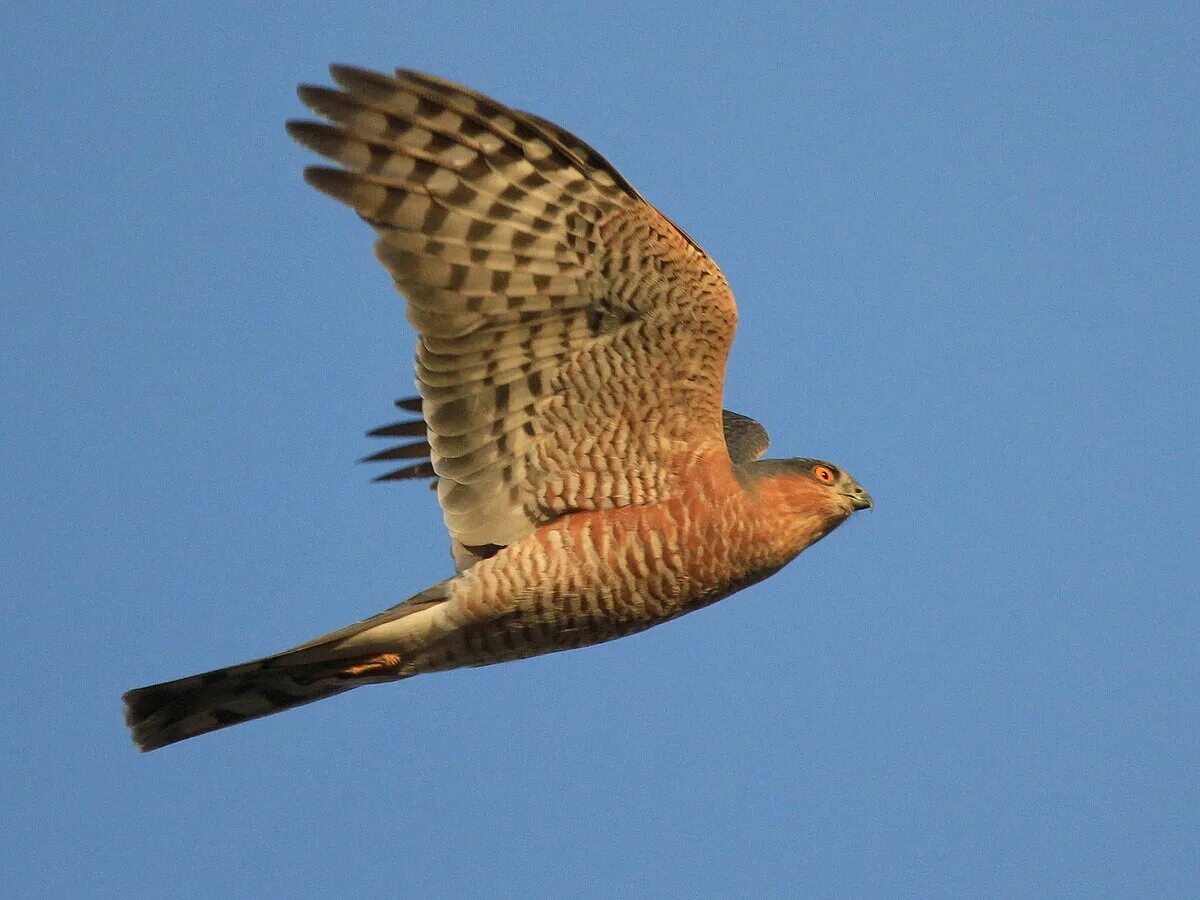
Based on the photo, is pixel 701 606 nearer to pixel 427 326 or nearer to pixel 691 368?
pixel 691 368

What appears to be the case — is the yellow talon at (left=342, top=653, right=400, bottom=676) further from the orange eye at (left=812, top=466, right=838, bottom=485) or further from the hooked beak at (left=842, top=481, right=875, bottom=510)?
the hooked beak at (left=842, top=481, right=875, bottom=510)

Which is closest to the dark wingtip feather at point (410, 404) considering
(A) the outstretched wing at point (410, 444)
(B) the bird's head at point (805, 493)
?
(A) the outstretched wing at point (410, 444)

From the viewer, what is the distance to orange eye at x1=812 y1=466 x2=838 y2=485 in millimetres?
8531

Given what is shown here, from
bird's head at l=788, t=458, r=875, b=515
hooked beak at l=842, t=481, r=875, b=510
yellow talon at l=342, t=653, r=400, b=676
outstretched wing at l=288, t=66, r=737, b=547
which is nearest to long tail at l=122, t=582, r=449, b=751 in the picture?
yellow talon at l=342, t=653, r=400, b=676

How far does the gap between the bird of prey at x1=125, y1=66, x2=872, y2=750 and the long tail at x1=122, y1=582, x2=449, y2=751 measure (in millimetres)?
12

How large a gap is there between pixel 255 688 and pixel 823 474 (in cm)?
341

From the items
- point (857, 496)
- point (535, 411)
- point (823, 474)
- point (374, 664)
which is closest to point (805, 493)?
point (823, 474)

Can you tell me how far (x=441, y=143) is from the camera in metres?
7.25

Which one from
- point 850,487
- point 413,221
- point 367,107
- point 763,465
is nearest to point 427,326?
point 413,221

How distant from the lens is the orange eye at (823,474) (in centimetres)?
853

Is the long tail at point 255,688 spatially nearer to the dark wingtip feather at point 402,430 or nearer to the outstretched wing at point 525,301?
the outstretched wing at point 525,301

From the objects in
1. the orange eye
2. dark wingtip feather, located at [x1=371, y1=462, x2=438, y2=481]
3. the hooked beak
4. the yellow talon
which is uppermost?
dark wingtip feather, located at [x1=371, y1=462, x2=438, y2=481]

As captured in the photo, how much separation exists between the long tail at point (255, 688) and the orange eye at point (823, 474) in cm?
219

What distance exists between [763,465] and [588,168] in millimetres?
2143
